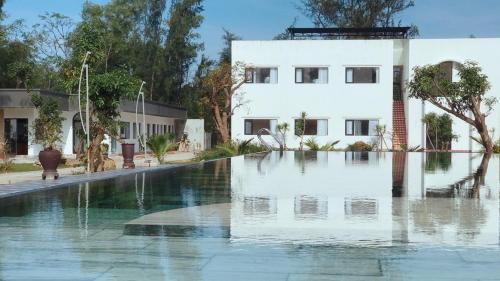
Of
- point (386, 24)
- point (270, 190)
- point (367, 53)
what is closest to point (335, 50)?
point (367, 53)

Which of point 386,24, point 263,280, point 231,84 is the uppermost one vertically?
point 386,24

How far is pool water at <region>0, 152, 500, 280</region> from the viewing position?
521 centimetres

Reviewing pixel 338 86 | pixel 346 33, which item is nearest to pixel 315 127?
pixel 338 86

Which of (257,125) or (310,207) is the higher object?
(257,125)

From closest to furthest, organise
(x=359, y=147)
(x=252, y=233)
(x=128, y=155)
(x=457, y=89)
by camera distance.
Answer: (x=252, y=233) < (x=128, y=155) < (x=457, y=89) < (x=359, y=147)

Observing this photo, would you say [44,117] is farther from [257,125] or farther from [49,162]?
[257,125]

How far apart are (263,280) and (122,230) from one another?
2760mm

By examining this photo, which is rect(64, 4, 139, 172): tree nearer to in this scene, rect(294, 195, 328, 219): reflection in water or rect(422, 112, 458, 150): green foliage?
rect(294, 195, 328, 219): reflection in water

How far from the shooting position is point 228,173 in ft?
55.2

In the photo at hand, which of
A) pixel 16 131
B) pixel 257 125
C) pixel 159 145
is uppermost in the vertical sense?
pixel 257 125

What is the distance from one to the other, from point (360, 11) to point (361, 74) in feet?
52.7

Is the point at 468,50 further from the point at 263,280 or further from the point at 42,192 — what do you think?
the point at 263,280

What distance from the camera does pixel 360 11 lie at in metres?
51.8

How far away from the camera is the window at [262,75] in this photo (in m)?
37.8
